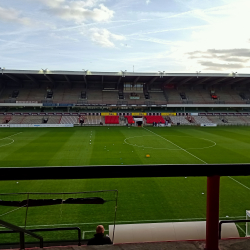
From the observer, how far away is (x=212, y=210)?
1.98 metres

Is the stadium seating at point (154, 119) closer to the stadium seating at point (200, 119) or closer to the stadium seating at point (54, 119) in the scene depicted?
the stadium seating at point (200, 119)

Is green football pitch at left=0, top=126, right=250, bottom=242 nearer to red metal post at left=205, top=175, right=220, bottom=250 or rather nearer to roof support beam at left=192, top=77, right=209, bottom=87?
red metal post at left=205, top=175, right=220, bottom=250

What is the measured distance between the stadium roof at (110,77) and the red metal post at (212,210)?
54592mm

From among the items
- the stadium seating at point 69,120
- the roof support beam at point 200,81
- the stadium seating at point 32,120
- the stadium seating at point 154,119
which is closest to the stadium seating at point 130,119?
the stadium seating at point 154,119

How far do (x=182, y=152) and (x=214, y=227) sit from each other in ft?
71.7

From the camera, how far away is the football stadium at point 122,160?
199cm

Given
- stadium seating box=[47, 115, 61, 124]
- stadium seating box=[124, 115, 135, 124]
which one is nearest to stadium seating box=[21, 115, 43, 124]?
stadium seating box=[47, 115, 61, 124]

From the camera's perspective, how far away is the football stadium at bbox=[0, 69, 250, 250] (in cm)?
199

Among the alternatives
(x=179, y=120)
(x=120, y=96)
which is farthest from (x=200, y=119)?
(x=120, y=96)

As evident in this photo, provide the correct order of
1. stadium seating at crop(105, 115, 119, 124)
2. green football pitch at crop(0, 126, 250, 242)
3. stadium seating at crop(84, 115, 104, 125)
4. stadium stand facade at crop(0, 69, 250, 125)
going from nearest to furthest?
green football pitch at crop(0, 126, 250, 242) < stadium seating at crop(84, 115, 104, 125) < stadium seating at crop(105, 115, 119, 124) < stadium stand facade at crop(0, 69, 250, 125)

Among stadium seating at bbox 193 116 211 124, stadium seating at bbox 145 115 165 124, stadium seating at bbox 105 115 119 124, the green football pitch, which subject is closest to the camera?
the green football pitch

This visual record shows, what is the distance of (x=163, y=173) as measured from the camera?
6.32 feet

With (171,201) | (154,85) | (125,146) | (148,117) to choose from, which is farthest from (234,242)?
(154,85)

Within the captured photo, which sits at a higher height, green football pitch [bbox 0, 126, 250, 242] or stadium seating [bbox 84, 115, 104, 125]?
stadium seating [bbox 84, 115, 104, 125]
